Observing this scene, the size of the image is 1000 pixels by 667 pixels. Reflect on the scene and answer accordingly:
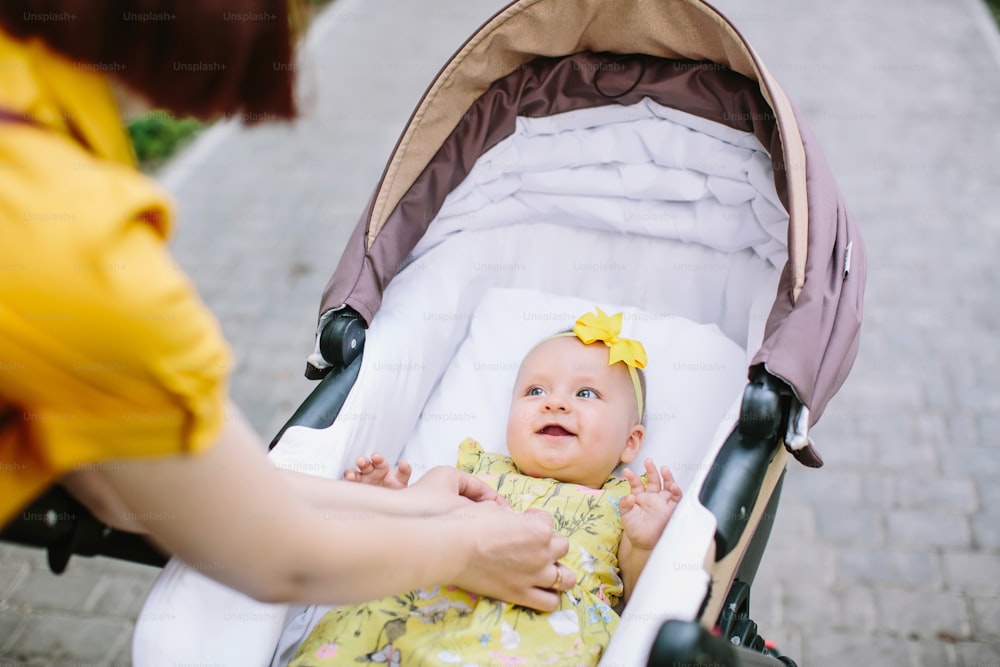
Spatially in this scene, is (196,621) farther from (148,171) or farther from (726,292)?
(148,171)

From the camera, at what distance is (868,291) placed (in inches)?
131

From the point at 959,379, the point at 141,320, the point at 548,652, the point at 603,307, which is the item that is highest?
the point at 959,379

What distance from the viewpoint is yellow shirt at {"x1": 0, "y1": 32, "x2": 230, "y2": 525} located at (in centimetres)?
74

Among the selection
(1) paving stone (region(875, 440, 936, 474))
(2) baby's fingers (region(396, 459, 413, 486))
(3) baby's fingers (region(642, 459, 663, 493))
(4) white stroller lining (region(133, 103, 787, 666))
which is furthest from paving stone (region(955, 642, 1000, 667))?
(2) baby's fingers (region(396, 459, 413, 486))

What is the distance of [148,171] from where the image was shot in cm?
438

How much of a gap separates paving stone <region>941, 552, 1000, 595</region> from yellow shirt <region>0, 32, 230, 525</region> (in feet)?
7.13

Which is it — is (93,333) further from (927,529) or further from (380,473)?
(927,529)

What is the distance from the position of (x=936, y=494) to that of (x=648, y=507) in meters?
1.39

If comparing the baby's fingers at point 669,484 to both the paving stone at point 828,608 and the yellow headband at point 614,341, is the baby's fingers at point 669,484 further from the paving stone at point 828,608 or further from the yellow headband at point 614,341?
the paving stone at point 828,608

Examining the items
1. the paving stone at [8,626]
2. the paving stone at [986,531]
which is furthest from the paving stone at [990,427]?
→ the paving stone at [8,626]

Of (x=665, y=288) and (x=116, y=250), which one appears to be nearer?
(x=116, y=250)

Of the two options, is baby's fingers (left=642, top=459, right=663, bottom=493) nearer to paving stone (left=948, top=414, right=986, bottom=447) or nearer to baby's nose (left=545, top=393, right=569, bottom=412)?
baby's nose (left=545, top=393, right=569, bottom=412)

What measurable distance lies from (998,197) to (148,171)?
391 cm

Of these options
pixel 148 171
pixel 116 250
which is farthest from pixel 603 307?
pixel 148 171
